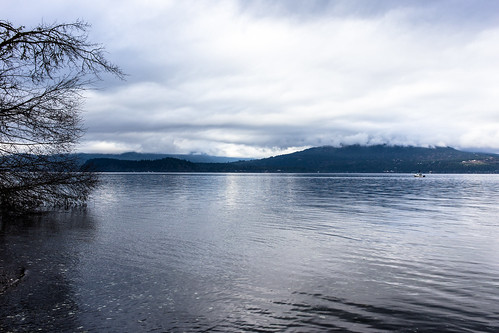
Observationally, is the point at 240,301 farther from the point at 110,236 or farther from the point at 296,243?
the point at 110,236

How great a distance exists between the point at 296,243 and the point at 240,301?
42.1 feet

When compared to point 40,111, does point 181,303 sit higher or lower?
lower

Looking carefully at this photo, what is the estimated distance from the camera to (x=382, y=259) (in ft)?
71.7

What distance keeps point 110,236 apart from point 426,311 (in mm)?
23465

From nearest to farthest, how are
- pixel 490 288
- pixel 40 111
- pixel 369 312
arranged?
pixel 40 111 < pixel 369 312 < pixel 490 288

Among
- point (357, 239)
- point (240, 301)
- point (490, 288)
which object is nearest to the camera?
point (240, 301)

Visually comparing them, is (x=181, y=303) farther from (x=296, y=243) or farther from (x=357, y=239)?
(x=357, y=239)

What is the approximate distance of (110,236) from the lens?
93.8 ft

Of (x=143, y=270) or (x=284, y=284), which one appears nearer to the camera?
(x=284, y=284)

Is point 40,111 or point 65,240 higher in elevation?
point 40,111

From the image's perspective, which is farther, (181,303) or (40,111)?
(181,303)

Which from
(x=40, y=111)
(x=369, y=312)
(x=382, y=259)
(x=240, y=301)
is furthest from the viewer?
(x=382, y=259)

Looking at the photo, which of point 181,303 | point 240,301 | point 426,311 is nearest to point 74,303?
point 181,303

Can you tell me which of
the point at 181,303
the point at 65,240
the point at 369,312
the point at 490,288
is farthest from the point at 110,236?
the point at 490,288
